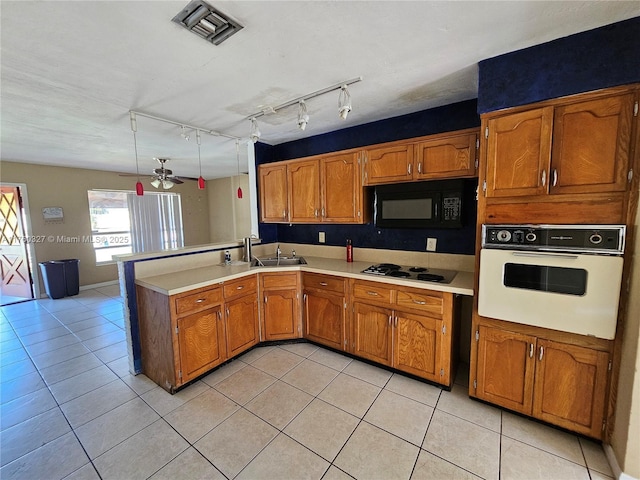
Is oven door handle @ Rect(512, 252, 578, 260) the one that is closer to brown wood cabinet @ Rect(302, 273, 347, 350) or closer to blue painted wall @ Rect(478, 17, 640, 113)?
blue painted wall @ Rect(478, 17, 640, 113)

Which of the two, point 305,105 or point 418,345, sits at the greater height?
point 305,105

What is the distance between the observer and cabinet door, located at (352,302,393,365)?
2338mm

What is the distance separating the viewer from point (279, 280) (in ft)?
9.32

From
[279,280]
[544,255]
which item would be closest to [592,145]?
[544,255]

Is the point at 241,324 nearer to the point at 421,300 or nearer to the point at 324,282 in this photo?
the point at 324,282

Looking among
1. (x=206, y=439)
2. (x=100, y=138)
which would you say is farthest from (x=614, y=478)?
(x=100, y=138)

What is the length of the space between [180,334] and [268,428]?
984 millimetres

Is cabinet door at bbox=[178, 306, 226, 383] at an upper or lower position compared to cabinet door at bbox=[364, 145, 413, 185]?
lower

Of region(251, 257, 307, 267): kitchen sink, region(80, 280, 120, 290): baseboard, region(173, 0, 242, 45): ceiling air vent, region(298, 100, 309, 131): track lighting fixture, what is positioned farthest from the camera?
region(80, 280, 120, 290): baseboard

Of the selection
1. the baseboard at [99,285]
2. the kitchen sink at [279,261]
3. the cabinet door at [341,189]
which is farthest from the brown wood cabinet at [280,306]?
the baseboard at [99,285]

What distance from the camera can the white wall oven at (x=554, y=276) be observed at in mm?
1476

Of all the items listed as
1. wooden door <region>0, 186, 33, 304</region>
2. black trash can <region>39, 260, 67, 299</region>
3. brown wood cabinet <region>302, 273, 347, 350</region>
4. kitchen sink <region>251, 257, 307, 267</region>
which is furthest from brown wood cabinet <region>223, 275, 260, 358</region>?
wooden door <region>0, 186, 33, 304</region>

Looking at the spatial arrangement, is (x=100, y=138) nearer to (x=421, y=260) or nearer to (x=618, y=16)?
(x=421, y=260)

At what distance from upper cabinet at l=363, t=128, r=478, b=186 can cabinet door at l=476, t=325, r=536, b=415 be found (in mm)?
1226
